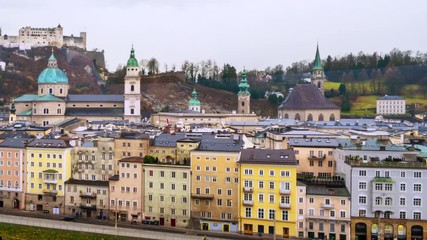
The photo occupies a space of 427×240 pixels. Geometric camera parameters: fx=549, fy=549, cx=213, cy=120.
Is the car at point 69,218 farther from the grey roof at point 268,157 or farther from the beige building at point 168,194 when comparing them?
the grey roof at point 268,157

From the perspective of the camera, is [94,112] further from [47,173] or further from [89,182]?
[89,182]

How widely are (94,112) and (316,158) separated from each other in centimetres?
7255

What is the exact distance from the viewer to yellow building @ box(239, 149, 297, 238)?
2120 inches

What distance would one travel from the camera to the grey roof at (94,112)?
399 feet

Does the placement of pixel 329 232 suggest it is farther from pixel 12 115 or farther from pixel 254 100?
pixel 254 100

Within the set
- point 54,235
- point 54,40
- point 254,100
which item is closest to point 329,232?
point 54,235

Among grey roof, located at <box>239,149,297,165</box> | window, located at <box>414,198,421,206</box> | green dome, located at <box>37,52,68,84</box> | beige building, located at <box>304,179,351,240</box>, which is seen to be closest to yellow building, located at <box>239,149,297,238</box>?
grey roof, located at <box>239,149,297,165</box>

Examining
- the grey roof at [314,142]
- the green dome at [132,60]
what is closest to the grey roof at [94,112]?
the green dome at [132,60]

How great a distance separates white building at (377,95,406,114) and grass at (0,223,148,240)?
383 ft

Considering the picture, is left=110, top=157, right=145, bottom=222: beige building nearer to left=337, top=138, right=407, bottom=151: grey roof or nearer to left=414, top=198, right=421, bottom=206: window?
left=337, top=138, right=407, bottom=151: grey roof

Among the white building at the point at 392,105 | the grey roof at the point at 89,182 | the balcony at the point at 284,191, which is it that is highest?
the white building at the point at 392,105

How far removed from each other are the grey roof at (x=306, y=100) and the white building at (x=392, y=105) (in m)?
25.8

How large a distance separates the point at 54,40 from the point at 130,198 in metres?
151

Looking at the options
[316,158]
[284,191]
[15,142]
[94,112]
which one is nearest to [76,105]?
[94,112]
